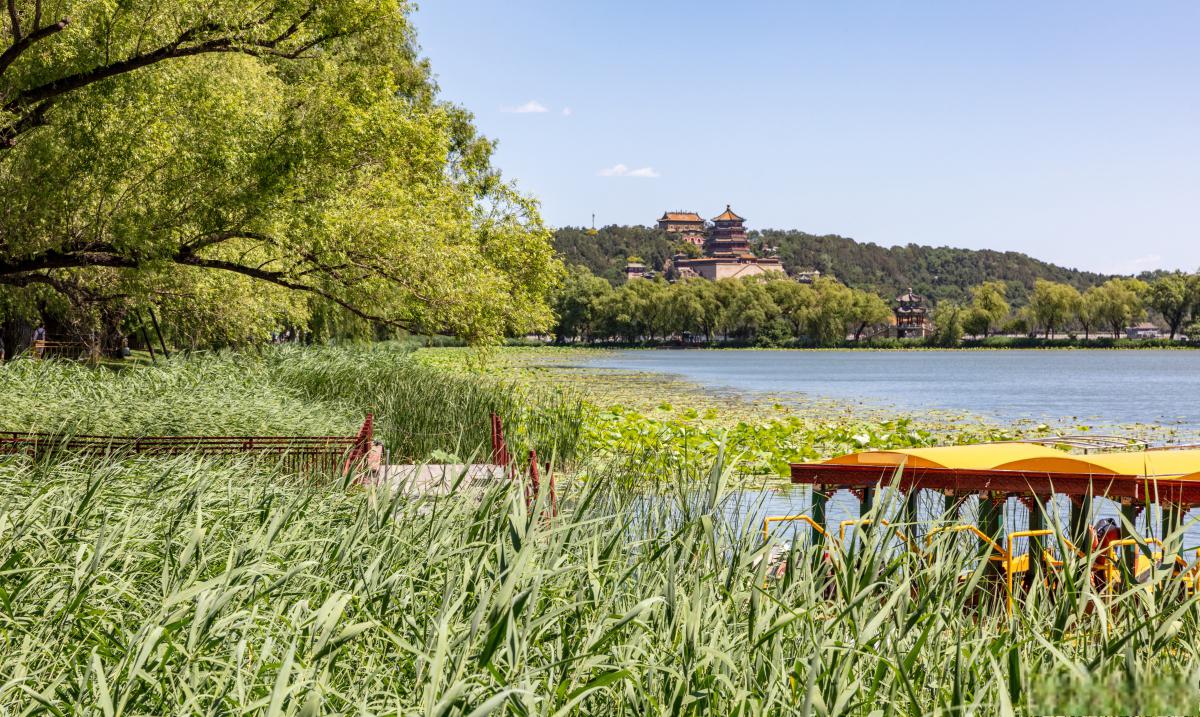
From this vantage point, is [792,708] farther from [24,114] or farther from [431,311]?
[431,311]

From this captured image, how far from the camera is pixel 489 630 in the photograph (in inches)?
116

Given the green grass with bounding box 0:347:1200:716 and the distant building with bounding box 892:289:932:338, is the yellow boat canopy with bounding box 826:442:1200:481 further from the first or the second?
the distant building with bounding box 892:289:932:338

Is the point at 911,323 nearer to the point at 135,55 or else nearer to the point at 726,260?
the point at 726,260

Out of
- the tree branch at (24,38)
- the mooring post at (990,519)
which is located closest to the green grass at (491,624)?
the mooring post at (990,519)

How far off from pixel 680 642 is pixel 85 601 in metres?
2.22

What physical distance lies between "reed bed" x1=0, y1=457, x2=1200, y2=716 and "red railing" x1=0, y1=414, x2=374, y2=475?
3780 mm

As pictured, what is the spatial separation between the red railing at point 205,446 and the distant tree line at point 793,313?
96.9 metres

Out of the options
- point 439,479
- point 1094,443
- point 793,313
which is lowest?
point 439,479

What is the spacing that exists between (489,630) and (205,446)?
6.92 m

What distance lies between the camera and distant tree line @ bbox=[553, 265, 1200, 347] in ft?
344

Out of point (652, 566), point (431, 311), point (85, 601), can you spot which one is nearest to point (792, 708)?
point (652, 566)

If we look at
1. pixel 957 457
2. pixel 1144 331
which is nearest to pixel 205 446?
pixel 957 457

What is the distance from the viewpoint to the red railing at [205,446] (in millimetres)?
8625

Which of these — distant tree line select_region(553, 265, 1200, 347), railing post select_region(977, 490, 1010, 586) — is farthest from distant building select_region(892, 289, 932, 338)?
railing post select_region(977, 490, 1010, 586)
